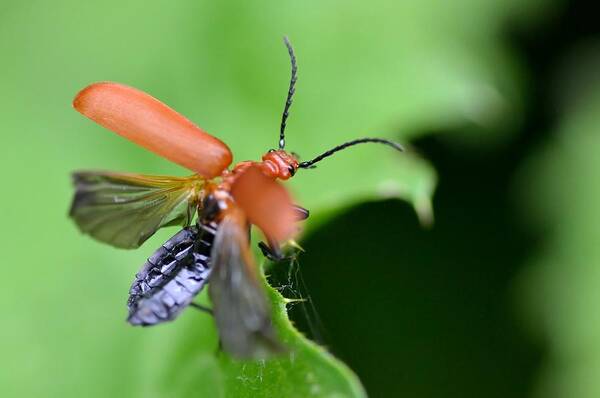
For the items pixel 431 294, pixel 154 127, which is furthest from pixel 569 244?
pixel 154 127

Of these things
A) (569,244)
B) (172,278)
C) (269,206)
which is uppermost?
(269,206)

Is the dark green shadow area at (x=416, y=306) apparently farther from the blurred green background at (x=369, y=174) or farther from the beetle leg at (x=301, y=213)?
the beetle leg at (x=301, y=213)

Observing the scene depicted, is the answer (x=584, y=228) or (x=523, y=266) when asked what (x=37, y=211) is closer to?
(x=523, y=266)

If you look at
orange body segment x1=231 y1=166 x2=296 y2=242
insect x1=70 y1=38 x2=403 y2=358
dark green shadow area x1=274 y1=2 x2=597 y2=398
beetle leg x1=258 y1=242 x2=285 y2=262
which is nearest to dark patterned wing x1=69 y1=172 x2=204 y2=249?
insect x1=70 y1=38 x2=403 y2=358

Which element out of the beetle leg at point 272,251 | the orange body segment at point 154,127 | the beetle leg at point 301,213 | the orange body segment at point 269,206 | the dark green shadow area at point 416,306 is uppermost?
the orange body segment at point 154,127

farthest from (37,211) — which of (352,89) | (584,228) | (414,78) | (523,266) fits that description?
(584,228)

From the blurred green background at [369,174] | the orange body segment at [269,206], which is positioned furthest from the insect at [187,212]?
the blurred green background at [369,174]

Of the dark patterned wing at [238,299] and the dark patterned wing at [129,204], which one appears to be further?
the dark patterned wing at [129,204]

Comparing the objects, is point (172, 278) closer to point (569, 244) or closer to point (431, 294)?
point (431, 294)
